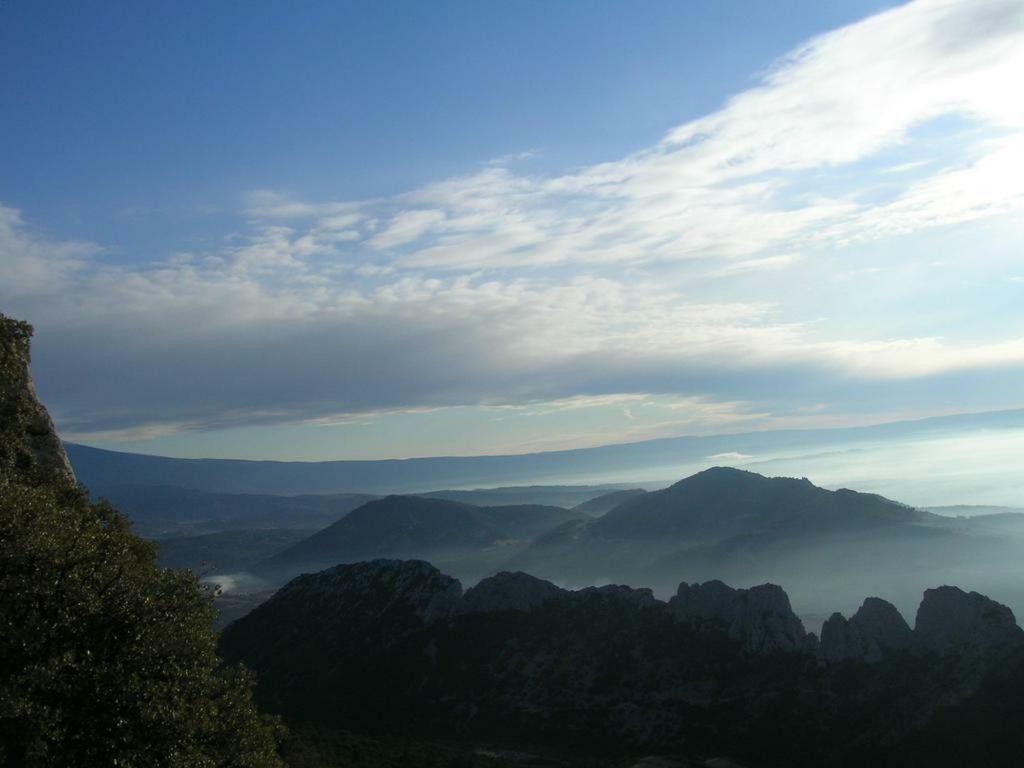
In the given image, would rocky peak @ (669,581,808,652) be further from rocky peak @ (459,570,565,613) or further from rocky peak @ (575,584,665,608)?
rocky peak @ (459,570,565,613)

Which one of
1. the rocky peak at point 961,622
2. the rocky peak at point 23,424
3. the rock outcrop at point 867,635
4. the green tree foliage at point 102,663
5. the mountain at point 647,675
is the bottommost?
the mountain at point 647,675

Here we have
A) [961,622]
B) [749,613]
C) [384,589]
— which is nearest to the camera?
[961,622]

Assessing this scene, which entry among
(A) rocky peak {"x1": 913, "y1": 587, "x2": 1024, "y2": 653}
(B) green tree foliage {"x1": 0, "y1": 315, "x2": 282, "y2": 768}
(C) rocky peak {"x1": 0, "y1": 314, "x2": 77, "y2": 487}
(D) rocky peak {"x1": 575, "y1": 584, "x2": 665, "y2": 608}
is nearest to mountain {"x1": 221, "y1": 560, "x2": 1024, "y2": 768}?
(A) rocky peak {"x1": 913, "y1": 587, "x2": 1024, "y2": 653}

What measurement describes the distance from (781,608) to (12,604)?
111240mm

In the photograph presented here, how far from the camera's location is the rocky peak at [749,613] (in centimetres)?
11144

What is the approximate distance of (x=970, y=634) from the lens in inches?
3930

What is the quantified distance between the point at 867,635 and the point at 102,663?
352 feet

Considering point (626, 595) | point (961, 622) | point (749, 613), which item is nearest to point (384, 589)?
point (626, 595)

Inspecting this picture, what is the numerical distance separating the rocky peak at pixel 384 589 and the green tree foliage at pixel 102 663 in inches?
4422

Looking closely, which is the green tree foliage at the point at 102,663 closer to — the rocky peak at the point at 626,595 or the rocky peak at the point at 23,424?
the rocky peak at the point at 23,424

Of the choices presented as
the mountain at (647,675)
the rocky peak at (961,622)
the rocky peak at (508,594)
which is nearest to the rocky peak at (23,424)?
the mountain at (647,675)

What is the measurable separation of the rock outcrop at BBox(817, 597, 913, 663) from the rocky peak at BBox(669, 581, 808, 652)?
13.6 feet

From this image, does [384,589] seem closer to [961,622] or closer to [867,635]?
[867,635]

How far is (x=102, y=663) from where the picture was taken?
948 inches
